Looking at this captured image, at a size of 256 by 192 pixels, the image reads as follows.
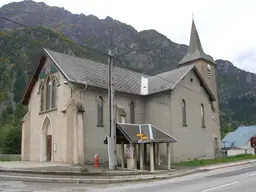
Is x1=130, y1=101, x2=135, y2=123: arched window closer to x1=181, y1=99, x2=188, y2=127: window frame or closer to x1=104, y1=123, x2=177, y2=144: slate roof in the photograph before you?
x1=181, y1=99, x2=188, y2=127: window frame

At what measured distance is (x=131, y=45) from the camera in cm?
16575

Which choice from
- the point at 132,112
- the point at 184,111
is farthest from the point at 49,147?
the point at 184,111

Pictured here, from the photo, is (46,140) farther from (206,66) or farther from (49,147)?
(206,66)

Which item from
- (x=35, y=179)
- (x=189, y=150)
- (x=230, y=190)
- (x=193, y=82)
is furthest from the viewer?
(x=193, y=82)

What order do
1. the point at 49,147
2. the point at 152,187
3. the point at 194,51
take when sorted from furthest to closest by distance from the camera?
the point at 194,51
the point at 49,147
the point at 152,187

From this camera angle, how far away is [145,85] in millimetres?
33812

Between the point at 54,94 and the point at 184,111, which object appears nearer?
the point at 54,94

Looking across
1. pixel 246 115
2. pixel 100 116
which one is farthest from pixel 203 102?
pixel 246 115

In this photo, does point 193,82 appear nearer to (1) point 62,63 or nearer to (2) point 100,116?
(2) point 100,116

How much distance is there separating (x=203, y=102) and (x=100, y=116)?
12850mm

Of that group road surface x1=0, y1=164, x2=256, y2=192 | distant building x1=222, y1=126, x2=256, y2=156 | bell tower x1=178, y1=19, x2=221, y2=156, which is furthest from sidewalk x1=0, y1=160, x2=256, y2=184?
distant building x1=222, y1=126, x2=256, y2=156

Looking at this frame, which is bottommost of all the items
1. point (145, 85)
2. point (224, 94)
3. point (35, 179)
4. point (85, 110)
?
point (35, 179)

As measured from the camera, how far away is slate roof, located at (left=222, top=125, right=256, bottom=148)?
213 ft

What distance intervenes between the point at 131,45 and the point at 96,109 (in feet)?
465
